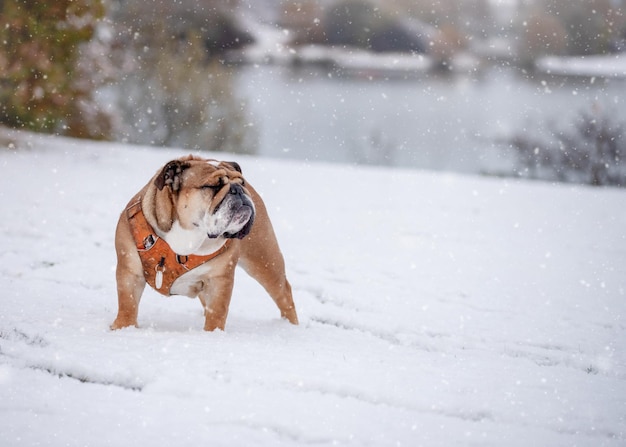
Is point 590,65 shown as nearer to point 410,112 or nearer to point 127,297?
point 410,112

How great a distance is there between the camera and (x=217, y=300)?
153 inches

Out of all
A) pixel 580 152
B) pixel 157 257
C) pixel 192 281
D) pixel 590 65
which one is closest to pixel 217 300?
pixel 192 281

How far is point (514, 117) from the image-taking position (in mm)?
22703

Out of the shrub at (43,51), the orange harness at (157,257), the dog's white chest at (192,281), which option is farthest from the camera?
the shrub at (43,51)

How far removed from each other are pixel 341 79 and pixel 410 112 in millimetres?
7882

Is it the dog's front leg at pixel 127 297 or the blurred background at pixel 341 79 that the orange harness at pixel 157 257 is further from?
the blurred background at pixel 341 79

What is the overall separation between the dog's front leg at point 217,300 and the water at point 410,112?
15.5 metres

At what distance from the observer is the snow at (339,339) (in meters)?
2.78

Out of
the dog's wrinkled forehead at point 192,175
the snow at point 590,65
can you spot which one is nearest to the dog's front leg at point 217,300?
the dog's wrinkled forehead at point 192,175

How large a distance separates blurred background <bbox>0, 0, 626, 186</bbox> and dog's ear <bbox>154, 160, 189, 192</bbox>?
996 cm

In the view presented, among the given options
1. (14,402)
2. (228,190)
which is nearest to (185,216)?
(228,190)

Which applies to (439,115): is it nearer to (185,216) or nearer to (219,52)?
(219,52)

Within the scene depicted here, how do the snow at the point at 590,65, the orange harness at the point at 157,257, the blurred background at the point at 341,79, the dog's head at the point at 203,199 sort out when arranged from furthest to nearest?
1. the snow at the point at 590,65
2. the blurred background at the point at 341,79
3. the orange harness at the point at 157,257
4. the dog's head at the point at 203,199

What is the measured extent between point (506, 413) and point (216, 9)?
29.5 m
